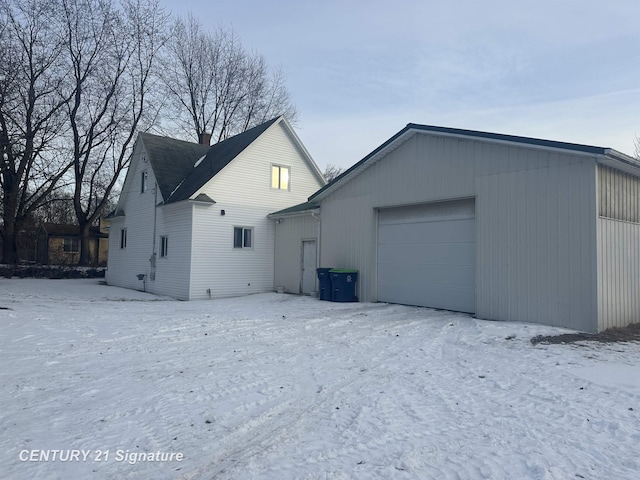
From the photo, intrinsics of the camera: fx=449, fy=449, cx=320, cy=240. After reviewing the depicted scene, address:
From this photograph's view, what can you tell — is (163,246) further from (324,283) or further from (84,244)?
(84,244)

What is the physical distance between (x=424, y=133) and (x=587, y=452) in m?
9.60

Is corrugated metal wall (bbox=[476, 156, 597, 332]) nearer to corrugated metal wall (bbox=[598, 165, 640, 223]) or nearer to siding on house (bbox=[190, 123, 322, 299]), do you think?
corrugated metal wall (bbox=[598, 165, 640, 223])

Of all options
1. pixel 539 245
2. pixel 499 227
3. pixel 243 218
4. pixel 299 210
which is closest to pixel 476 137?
pixel 499 227

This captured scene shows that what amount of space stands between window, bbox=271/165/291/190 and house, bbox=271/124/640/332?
204 inches

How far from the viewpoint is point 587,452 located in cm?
378

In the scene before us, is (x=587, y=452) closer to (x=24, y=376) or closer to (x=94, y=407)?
(x=94, y=407)

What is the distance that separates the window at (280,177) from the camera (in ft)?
61.6

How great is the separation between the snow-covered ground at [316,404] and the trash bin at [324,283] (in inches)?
196

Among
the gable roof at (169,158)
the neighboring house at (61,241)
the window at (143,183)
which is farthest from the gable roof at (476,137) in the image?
the neighboring house at (61,241)

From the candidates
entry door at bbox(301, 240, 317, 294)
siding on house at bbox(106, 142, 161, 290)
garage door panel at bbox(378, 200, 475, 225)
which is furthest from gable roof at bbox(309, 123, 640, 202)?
siding on house at bbox(106, 142, 161, 290)

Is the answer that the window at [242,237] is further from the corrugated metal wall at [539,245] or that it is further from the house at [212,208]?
the corrugated metal wall at [539,245]

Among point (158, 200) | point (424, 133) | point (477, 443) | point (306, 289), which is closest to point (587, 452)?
point (477, 443)

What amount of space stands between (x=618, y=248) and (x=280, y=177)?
41.8 ft

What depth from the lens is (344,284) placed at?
1405 centimetres
